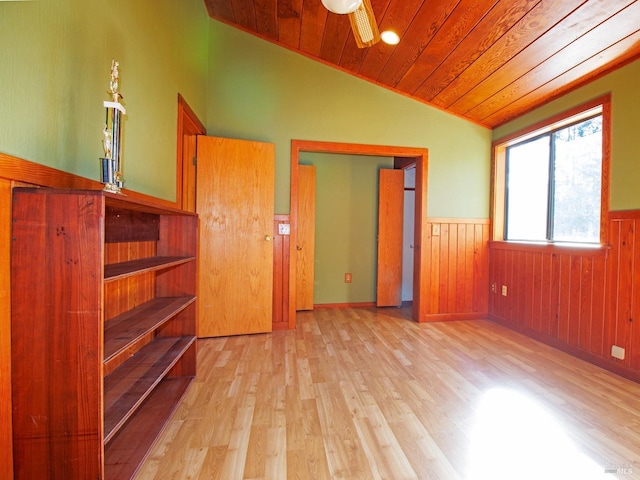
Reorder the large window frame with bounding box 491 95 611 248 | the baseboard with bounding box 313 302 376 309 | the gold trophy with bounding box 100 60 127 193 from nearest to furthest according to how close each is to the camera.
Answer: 1. the gold trophy with bounding box 100 60 127 193
2. the large window frame with bounding box 491 95 611 248
3. the baseboard with bounding box 313 302 376 309

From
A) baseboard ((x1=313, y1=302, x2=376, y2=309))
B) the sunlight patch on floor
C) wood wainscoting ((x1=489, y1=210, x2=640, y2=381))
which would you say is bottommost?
the sunlight patch on floor

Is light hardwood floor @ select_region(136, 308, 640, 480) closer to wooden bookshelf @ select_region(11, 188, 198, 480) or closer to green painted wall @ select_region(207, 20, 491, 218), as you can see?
wooden bookshelf @ select_region(11, 188, 198, 480)

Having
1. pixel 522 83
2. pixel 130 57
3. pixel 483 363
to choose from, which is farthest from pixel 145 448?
pixel 522 83

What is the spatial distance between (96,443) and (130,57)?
68.5 inches

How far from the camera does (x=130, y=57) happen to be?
58.2 inches

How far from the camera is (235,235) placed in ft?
8.76

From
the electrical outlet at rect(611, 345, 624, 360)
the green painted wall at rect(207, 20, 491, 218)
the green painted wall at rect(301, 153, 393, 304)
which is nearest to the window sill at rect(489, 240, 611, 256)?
the green painted wall at rect(207, 20, 491, 218)

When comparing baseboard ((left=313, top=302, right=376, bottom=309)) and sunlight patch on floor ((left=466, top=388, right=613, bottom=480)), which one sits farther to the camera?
baseboard ((left=313, top=302, right=376, bottom=309))

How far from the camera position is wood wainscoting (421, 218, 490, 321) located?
3.19 m

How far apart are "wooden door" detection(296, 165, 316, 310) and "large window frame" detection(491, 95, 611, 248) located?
2.13 m

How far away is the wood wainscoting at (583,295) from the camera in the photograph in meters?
1.97

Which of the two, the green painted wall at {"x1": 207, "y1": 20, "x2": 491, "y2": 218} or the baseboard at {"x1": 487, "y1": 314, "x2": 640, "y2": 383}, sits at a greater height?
the green painted wall at {"x1": 207, "y1": 20, "x2": 491, "y2": 218}

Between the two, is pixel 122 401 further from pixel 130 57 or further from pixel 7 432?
pixel 130 57

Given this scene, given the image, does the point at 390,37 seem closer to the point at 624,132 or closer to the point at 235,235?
the point at 624,132
